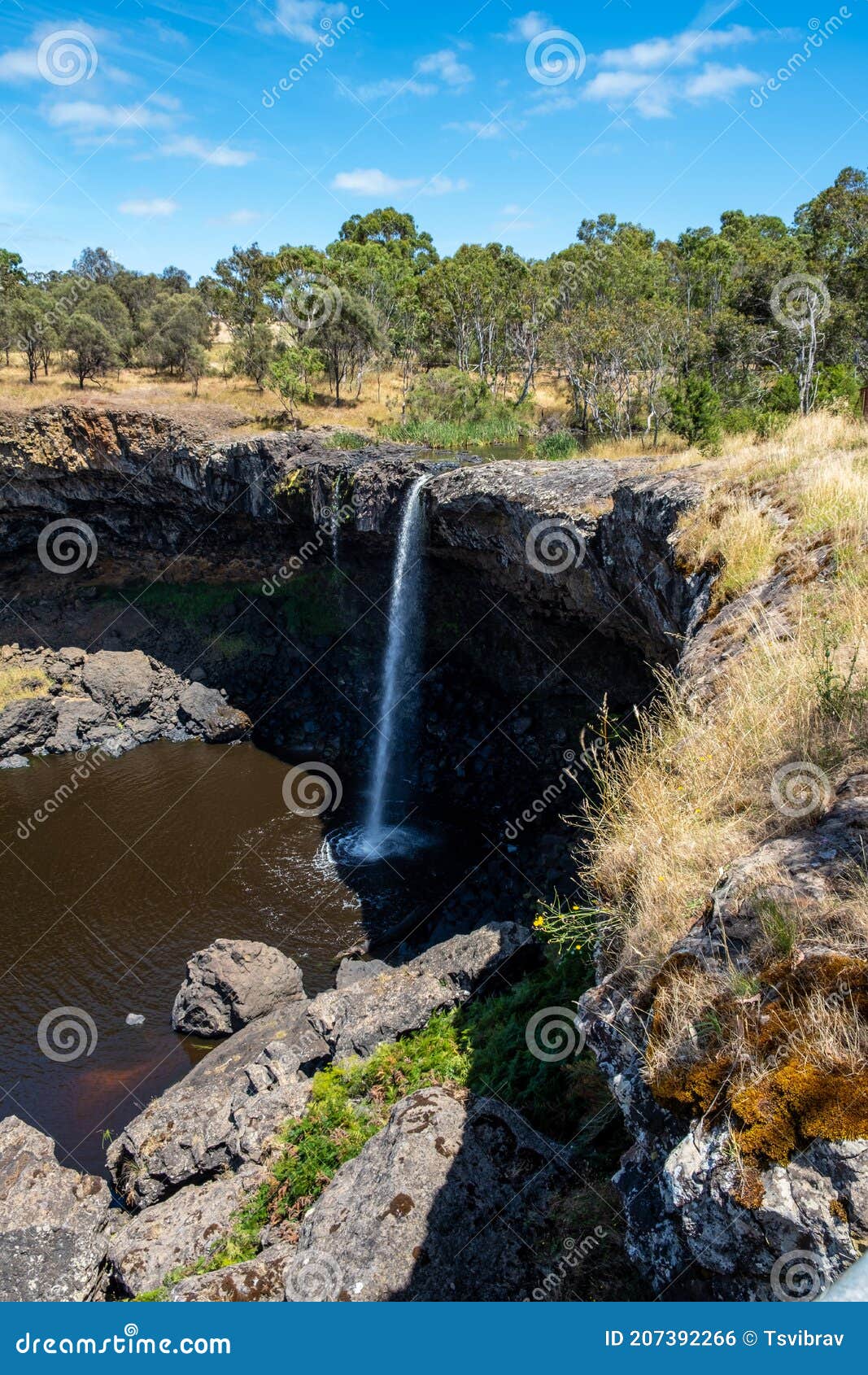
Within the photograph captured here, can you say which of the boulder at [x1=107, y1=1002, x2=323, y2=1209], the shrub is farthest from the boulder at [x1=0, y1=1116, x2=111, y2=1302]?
the shrub

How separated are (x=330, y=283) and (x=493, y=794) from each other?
95.2 ft

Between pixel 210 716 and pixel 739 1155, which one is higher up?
pixel 739 1155

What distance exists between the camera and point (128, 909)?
15.3m

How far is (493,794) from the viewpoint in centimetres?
1905

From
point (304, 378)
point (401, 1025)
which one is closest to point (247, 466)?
point (304, 378)

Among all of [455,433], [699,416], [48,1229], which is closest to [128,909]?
[48,1229]

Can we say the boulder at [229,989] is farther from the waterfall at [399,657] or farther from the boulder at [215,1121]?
the waterfall at [399,657]

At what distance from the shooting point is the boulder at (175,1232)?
6.85 meters

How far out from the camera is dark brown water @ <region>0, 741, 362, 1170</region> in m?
11.4

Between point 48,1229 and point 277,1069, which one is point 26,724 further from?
point 48,1229

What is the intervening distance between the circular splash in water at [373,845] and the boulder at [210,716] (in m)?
6.80

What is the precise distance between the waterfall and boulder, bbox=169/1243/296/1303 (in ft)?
42.2

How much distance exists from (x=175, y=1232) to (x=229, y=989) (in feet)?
16.3

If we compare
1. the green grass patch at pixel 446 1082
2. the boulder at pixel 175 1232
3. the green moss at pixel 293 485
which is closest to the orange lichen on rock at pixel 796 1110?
the green grass patch at pixel 446 1082
